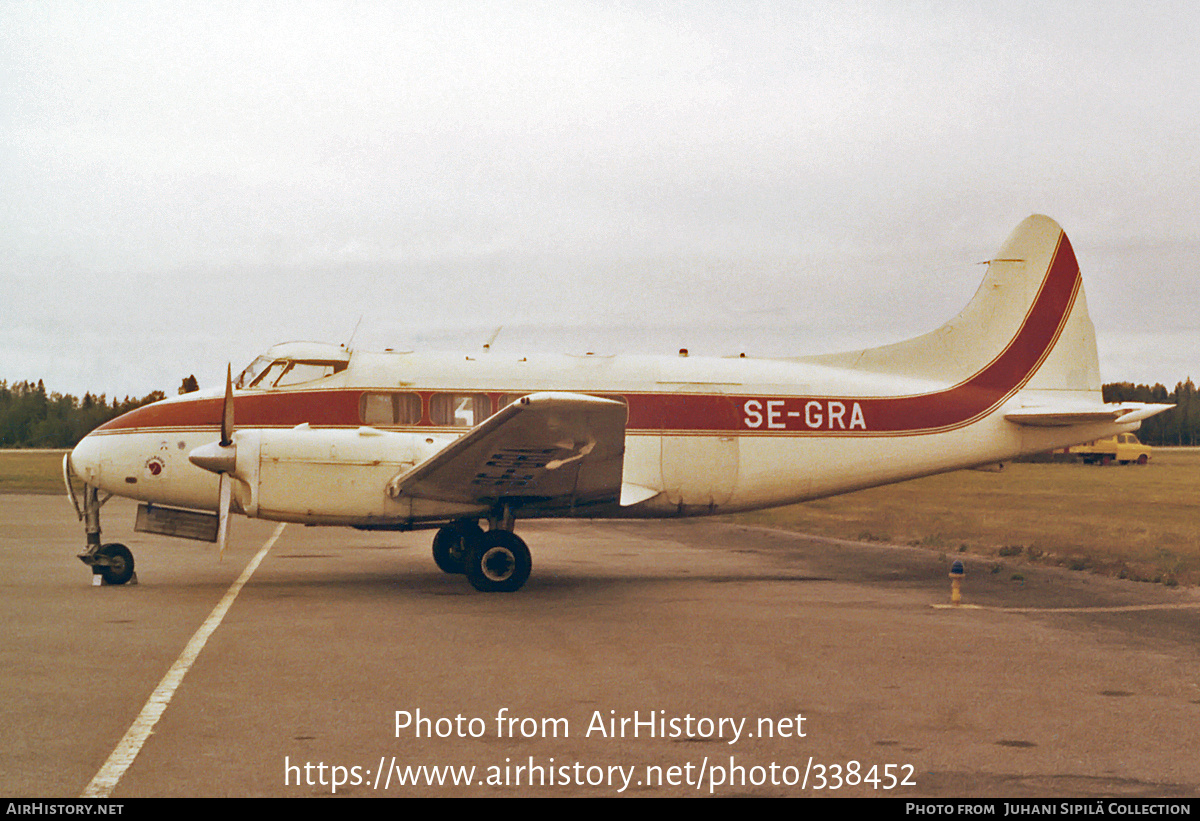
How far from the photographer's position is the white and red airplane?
42.8ft

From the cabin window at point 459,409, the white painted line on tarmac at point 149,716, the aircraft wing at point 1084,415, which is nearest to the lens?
the white painted line on tarmac at point 149,716

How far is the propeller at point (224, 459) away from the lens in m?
12.9

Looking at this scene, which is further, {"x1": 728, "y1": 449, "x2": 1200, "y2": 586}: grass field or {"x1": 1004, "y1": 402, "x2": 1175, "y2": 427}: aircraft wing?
{"x1": 728, "y1": 449, "x2": 1200, "y2": 586}: grass field

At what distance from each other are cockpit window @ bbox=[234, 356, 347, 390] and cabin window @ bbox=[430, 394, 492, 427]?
4.95 ft

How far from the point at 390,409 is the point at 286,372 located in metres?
1.67

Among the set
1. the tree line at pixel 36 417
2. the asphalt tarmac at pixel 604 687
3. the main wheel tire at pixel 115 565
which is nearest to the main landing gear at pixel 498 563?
the asphalt tarmac at pixel 604 687

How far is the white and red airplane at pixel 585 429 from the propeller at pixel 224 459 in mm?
24

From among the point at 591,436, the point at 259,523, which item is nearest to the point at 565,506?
the point at 591,436

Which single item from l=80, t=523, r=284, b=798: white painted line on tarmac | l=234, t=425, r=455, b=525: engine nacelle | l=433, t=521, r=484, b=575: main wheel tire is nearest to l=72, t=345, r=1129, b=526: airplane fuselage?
l=234, t=425, r=455, b=525: engine nacelle

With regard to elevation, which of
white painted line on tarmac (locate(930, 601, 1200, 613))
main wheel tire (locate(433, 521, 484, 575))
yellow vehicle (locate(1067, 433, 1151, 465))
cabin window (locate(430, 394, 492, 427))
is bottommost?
yellow vehicle (locate(1067, 433, 1151, 465))

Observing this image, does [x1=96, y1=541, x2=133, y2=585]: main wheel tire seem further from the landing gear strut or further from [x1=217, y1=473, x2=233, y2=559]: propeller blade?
[x1=217, y1=473, x2=233, y2=559]: propeller blade

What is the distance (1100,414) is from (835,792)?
13.2 metres

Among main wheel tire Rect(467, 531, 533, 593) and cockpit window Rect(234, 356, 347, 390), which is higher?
cockpit window Rect(234, 356, 347, 390)

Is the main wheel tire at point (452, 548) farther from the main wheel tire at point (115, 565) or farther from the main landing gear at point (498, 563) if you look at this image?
the main wheel tire at point (115, 565)
